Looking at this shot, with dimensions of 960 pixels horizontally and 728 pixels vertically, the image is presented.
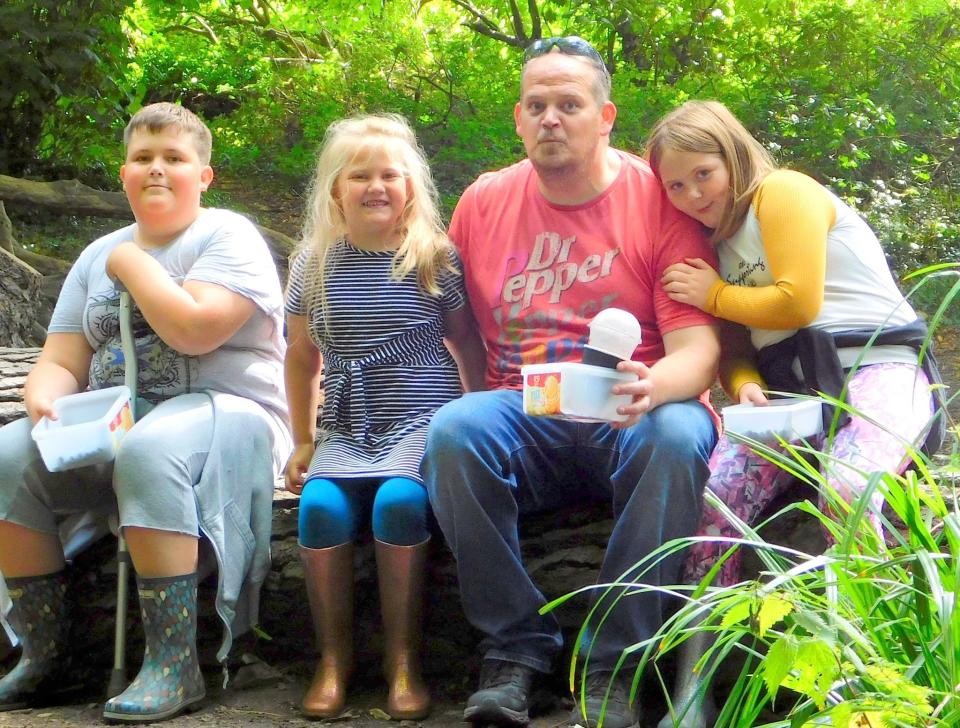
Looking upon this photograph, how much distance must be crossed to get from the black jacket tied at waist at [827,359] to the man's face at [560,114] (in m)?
0.69

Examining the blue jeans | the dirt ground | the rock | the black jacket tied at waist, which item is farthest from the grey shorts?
the rock

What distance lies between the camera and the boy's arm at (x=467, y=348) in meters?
3.13

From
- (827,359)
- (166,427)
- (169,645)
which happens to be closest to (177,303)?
(166,427)

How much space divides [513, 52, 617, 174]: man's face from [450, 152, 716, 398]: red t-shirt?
137 mm

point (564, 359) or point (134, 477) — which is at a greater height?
point (564, 359)

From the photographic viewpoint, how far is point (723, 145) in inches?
108

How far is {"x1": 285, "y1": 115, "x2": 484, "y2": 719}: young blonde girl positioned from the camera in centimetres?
276

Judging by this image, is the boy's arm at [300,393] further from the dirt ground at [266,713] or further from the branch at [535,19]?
the branch at [535,19]

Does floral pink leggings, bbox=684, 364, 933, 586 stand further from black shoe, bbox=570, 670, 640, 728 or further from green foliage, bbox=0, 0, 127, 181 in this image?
green foliage, bbox=0, 0, 127, 181

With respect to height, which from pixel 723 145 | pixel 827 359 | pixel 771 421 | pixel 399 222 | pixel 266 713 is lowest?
pixel 266 713

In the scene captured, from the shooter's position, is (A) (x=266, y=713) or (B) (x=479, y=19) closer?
(A) (x=266, y=713)

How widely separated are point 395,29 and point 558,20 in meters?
1.05

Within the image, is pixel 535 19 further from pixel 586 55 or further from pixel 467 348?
pixel 467 348

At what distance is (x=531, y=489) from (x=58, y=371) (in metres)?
1.29
